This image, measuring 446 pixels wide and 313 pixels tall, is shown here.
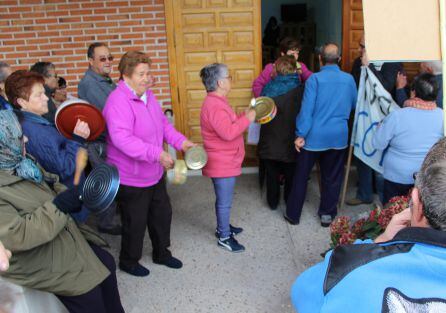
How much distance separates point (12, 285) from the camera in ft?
7.39

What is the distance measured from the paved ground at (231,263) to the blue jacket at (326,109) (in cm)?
96

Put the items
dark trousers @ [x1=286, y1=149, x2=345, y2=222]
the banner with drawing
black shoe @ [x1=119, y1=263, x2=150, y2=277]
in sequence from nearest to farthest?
black shoe @ [x1=119, y1=263, x2=150, y2=277] → the banner with drawing → dark trousers @ [x1=286, y1=149, x2=345, y2=222]

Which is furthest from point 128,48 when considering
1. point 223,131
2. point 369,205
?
point 369,205

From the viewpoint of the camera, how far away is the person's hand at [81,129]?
3051 millimetres

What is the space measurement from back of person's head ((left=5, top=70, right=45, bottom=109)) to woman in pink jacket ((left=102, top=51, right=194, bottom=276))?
56cm

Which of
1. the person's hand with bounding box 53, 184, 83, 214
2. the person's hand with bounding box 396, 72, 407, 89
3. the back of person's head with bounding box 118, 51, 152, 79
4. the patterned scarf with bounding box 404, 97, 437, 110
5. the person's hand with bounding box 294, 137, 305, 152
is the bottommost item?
the person's hand with bounding box 294, 137, 305, 152

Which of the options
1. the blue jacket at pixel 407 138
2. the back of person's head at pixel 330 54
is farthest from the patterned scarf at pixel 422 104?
the back of person's head at pixel 330 54

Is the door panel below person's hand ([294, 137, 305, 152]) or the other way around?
the other way around

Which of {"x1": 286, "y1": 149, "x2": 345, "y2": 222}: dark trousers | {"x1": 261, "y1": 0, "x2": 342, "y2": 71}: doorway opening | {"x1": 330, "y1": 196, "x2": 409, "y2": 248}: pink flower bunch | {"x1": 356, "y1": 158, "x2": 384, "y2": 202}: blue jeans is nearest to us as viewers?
{"x1": 330, "y1": 196, "x2": 409, "y2": 248}: pink flower bunch

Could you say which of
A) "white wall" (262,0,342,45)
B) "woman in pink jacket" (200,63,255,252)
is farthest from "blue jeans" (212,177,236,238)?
"white wall" (262,0,342,45)

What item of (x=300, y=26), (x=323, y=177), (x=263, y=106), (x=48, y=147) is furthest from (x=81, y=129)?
(x=300, y=26)

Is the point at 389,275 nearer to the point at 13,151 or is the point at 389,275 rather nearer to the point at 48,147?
the point at 13,151

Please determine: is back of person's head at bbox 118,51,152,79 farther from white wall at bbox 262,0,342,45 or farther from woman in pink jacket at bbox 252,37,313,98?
white wall at bbox 262,0,342,45

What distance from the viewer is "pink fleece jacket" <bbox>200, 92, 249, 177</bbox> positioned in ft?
11.9
